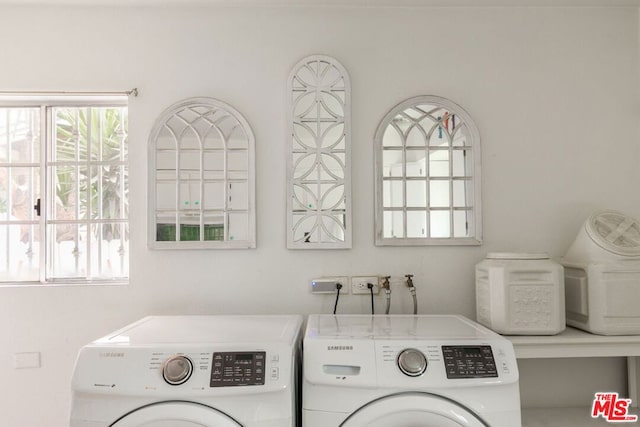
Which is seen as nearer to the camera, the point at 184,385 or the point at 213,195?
the point at 184,385

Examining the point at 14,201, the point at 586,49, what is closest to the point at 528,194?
the point at 586,49

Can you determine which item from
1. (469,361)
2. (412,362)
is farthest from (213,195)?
(469,361)

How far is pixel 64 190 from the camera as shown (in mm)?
2238

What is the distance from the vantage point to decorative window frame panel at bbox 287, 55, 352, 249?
210 cm

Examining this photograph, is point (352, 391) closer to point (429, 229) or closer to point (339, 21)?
point (429, 229)

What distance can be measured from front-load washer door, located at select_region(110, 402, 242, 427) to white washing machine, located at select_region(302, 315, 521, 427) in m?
0.28

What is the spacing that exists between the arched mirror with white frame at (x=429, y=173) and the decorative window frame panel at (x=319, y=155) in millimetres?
183

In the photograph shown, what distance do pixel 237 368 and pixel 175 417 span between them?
0.23 meters

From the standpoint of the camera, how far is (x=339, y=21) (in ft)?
7.07

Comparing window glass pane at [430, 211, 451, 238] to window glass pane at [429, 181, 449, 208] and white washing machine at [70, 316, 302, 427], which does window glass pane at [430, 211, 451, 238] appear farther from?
white washing machine at [70, 316, 302, 427]

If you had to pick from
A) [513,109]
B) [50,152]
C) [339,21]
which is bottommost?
[50,152]

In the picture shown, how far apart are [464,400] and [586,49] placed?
1.87m

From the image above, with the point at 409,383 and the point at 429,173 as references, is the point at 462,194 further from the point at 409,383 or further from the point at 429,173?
the point at 409,383

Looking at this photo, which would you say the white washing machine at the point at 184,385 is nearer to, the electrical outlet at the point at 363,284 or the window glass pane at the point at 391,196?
the electrical outlet at the point at 363,284
